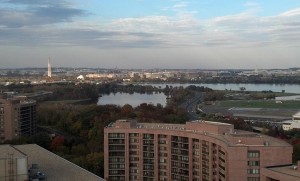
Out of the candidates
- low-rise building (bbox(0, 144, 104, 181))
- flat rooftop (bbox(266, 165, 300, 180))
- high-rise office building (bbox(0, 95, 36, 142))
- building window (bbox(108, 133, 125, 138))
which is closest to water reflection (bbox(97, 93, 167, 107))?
high-rise office building (bbox(0, 95, 36, 142))

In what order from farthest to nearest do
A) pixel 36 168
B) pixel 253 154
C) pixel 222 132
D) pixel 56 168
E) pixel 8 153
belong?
1. pixel 222 132
2. pixel 253 154
3. pixel 56 168
4. pixel 36 168
5. pixel 8 153

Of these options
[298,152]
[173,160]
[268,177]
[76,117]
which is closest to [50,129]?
[76,117]

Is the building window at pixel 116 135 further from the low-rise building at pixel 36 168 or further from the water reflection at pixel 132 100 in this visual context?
the water reflection at pixel 132 100

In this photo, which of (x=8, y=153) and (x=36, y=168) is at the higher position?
(x=8, y=153)

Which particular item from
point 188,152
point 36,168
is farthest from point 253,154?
point 36,168

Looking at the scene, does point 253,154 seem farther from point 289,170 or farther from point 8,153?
point 8,153

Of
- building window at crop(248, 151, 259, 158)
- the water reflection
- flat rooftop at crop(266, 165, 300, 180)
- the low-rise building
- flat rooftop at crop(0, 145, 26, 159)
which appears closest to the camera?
the low-rise building

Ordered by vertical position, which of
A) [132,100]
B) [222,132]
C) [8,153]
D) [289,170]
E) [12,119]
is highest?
[8,153]

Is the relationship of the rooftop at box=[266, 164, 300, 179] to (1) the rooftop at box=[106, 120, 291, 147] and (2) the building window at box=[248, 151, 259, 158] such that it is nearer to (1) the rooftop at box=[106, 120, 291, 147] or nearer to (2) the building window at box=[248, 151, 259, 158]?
(2) the building window at box=[248, 151, 259, 158]
